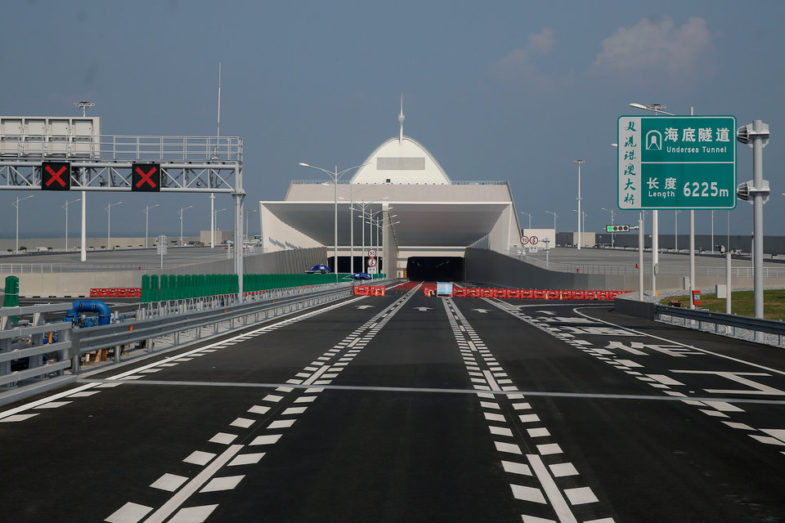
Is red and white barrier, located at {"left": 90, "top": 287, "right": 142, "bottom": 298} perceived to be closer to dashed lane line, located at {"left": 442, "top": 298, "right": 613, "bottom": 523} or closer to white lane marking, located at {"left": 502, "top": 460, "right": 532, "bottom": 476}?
dashed lane line, located at {"left": 442, "top": 298, "right": 613, "bottom": 523}

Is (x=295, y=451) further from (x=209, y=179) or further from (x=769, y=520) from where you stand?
(x=209, y=179)

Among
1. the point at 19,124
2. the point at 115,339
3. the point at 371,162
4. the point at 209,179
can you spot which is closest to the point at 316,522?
the point at 115,339

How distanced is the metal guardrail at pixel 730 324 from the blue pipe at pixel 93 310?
16628 millimetres

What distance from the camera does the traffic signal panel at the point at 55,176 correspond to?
110 feet

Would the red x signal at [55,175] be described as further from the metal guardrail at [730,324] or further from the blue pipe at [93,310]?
the metal guardrail at [730,324]

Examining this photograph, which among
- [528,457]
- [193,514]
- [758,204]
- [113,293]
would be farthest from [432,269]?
[193,514]

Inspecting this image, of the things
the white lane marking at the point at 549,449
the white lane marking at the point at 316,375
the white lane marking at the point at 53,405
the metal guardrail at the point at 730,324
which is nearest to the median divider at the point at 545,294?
the metal guardrail at the point at 730,324

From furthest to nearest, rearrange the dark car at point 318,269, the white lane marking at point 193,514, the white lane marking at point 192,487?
1. the dark car at point 318,269
2. the white lane marking at point 192,487
3. the white lane marking at point 193,514

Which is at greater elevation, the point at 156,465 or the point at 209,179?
the point at 209,179

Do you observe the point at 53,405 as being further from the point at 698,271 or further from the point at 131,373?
the point at 698,271

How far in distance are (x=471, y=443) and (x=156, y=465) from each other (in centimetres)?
325

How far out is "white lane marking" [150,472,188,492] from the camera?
7.27 metres

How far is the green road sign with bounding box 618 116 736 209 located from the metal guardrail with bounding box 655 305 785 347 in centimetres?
382

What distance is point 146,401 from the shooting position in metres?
12.1
